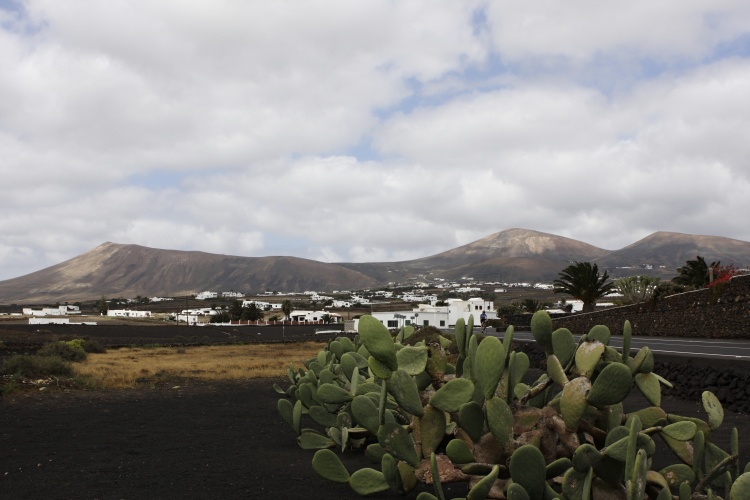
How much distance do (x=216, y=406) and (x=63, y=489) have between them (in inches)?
309

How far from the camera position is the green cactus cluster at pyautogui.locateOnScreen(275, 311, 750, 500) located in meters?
4.82

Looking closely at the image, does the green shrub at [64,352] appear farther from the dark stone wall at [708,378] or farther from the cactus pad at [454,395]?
the cactus pad at [454,395]

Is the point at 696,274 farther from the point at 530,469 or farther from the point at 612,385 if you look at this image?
the point at 530,469

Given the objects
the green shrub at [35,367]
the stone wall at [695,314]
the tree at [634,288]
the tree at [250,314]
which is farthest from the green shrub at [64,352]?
the tree at [250,314]

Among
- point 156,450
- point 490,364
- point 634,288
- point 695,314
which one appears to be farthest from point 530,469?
point 634,288

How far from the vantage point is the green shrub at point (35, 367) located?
20.8 metres

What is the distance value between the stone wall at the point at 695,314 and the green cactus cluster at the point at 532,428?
22.8 m

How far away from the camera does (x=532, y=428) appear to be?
584 centimetres

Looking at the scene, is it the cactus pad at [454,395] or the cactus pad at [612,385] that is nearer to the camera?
the cactus pad at [612,385]

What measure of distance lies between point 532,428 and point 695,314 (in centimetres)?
2680

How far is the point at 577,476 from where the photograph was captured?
489 centimetres

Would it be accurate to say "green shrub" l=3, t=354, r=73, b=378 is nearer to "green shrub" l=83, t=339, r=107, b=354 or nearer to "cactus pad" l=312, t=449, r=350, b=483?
"cactus pad" l=312, t=449, r=350, b=483

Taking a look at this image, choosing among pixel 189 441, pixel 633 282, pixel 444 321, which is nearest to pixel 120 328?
pixel 444 321

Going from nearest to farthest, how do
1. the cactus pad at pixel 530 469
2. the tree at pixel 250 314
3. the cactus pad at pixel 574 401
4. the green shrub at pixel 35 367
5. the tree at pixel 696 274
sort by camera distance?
the cactus pad at pixel 530 469
the cactus pad at pixel 574 401
the green shrub at pixel 35 367
the tree at pixel 696 274
the tree at pixel 250 314
